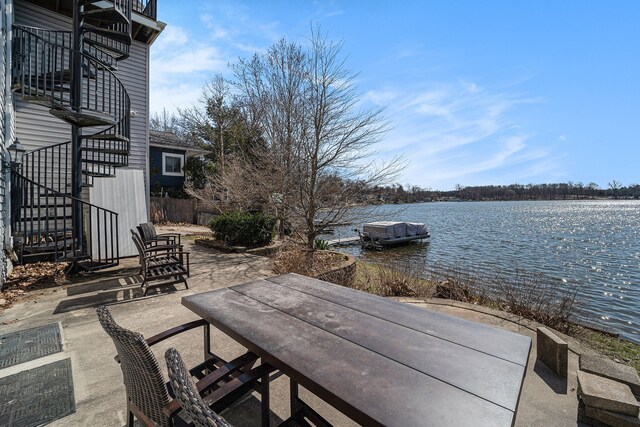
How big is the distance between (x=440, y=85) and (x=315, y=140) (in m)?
4.09

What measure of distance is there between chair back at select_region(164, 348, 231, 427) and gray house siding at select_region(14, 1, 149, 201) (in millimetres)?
8845

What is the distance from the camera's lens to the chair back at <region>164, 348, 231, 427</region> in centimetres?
77

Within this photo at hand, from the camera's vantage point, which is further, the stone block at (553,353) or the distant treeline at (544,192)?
the distant treeline at (544,192)

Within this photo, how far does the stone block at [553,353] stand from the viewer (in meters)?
2.61

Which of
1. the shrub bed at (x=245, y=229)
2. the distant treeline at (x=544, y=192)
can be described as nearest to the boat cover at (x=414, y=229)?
the shrub bed at (x=245, y=229)

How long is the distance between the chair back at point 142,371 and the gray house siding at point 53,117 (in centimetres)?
818

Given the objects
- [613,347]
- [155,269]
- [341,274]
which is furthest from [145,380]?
[613,347]

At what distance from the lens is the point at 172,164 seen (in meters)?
17.5

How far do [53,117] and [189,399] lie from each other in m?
9.35

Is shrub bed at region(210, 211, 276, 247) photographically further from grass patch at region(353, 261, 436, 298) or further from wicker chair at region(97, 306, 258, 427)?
wicker chair at region(97, 306, 258, 427)

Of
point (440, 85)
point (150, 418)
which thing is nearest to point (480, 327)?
point (150, 418)

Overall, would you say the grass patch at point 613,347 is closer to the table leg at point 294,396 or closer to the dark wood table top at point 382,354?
the dark wood table top at point 382,354

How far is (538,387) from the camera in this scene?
2467 millimetres

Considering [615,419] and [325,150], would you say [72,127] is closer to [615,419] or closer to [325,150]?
[325,150]
